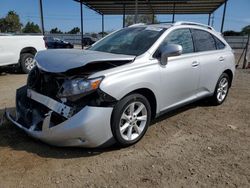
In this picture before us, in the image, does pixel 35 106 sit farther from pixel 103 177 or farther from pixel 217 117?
pixel 217 117

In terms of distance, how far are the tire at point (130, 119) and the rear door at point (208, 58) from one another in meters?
1.62

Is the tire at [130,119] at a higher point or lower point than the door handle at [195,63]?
lower

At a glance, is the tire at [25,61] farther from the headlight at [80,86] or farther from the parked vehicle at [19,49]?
the headlight at [80,86]

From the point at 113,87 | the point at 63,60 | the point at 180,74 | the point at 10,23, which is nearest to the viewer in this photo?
the point at 113,87

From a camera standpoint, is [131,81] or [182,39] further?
[182,39]

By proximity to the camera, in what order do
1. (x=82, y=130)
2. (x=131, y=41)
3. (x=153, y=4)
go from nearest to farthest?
(x=82, y=130), (x=131, y=41), (x=153, y=4)

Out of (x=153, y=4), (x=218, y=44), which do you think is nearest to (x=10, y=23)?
(x=153, y=4)

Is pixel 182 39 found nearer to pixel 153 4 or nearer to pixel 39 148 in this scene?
pixel 39 148

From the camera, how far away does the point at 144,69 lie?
393 centimetres

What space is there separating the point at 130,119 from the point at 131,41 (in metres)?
1.45

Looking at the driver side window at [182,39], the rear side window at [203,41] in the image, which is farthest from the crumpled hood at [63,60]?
the rear side window at [203,41]

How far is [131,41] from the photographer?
15.3 ft

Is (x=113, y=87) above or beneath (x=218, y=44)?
beneath

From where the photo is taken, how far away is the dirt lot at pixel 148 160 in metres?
3.10
